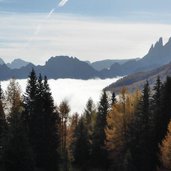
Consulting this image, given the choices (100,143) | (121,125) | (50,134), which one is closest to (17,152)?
(50,134)

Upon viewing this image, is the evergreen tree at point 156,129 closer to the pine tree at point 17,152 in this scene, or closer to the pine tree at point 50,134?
the pine tree at point 50,134

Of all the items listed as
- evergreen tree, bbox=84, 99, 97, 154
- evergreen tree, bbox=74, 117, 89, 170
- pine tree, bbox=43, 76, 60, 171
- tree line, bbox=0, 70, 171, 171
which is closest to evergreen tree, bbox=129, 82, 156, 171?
tree line, bbox=0, 70, 171, 171

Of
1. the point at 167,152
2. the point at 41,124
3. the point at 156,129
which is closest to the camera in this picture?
the point at 41,124

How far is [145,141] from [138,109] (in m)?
5.48

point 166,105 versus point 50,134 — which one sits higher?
point 166,105

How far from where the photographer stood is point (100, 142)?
9088 cm

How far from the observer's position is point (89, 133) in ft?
310

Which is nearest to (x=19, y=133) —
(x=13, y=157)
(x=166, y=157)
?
(x=13, y=157)

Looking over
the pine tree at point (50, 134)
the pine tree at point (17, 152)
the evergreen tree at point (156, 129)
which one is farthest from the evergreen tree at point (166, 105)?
the pine tree at point (17, 152)

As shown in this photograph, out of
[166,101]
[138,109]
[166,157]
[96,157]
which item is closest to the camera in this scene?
[166,157]

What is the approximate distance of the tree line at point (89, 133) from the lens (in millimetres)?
58969

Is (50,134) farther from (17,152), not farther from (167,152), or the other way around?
(17,152)

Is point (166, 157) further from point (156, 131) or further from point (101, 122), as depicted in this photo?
point (101, 122)

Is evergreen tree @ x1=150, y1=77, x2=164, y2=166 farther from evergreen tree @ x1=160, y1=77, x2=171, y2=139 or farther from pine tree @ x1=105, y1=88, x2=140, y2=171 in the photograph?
pine tree @ x1=105, y1=88, x2=140, y2=171
